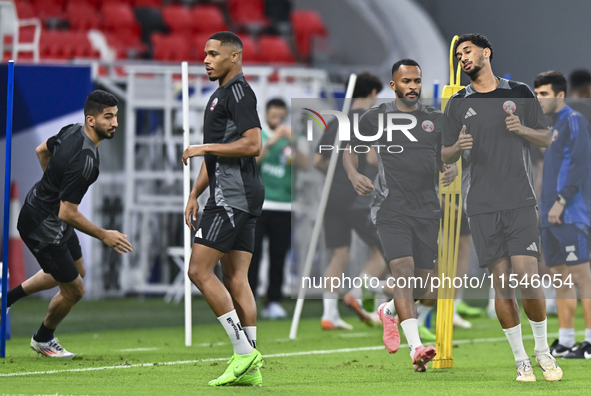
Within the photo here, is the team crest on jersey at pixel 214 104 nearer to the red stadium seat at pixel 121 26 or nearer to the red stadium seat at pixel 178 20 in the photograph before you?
the red stadium seat at pixel 121 26

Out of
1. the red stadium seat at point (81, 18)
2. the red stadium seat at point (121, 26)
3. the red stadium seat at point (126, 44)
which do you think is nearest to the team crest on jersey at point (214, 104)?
the red stadium seat at point (126, 44)

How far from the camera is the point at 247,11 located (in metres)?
20.0

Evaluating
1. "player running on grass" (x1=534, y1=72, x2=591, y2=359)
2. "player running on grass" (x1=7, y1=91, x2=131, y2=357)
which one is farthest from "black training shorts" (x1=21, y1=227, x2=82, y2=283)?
"player running on grass" (x1=534, y1=72, x2=591, y2=359)

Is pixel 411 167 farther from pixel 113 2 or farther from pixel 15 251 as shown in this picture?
pixel 113 2

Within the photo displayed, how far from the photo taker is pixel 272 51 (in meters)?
18.1

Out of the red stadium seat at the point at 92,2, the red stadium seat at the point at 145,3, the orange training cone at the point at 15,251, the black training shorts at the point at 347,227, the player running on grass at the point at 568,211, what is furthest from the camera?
the red stadium seat at the point at 145,3

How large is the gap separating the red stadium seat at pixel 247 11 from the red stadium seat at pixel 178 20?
47.7 inches

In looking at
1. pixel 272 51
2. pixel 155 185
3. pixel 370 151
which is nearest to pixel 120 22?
pixel 272 51

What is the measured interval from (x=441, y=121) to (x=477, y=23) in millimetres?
12662

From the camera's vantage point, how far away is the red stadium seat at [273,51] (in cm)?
1792

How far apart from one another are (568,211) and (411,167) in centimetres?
165

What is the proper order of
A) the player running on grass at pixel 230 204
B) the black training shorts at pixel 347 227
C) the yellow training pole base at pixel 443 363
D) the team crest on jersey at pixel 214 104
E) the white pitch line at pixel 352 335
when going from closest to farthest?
the player running on grass at pixel 230 204
the team crest on jersey at pixel 214 104
the yellow training pole base at pixel 443 363
the black training shorts at pixel 347 227
the white pitch line at pixel 352 335

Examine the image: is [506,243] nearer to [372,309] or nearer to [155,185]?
[372,309]

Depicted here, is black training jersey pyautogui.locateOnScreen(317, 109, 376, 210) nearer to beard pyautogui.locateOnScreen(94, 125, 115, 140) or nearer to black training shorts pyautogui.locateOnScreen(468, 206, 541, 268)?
beard pyautogui.locateOnScreen(94, 125, 115, 140)
